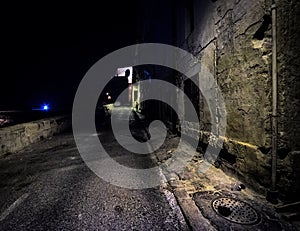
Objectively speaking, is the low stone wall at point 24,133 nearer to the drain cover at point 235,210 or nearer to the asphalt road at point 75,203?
the asphalt road at point 75,203

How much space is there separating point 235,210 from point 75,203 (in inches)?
101

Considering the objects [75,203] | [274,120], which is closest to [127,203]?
[75,203]

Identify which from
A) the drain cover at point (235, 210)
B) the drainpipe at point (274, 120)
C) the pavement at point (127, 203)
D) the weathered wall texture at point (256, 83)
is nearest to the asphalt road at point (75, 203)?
the pavement at point (127, 203)

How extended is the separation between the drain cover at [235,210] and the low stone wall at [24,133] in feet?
21.8

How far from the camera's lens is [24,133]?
7895 millimetres

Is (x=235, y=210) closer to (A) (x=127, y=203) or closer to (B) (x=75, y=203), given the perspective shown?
(A) (x=127, y=203)

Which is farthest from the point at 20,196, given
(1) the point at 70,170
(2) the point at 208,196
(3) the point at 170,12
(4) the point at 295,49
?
(3) the point at 170,12

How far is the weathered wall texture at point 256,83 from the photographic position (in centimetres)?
306

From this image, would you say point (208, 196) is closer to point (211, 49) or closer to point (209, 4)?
point (211, 49)

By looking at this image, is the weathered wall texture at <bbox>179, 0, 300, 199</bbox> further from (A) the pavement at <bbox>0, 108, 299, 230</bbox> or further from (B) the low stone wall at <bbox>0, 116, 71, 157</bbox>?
(B) the low stone wall at <bbox>0, 116, 71, 157</bbox>

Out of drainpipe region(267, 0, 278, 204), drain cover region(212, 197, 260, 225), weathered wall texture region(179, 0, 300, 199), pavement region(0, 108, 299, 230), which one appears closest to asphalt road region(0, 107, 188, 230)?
pavement region(0, 108, 299, 230)

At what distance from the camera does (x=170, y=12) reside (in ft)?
33.2

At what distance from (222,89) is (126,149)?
13.6 feet

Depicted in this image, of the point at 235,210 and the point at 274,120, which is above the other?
the point at 274,120
